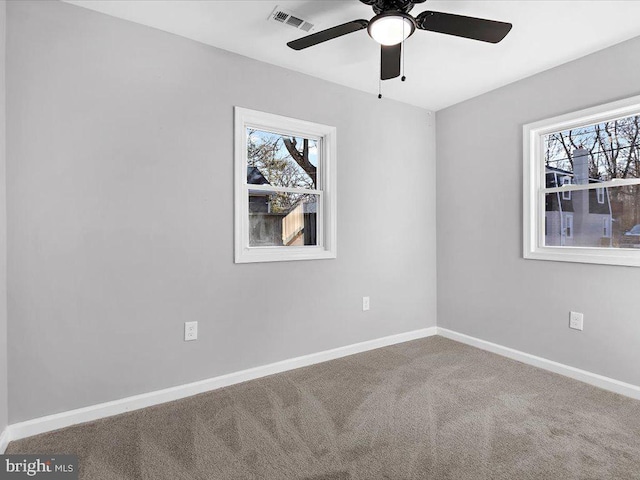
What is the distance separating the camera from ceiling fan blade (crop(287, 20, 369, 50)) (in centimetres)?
177

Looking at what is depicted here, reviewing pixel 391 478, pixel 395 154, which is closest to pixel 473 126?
pixel 395 154

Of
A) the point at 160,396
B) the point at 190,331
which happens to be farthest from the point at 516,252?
the point at 160,396

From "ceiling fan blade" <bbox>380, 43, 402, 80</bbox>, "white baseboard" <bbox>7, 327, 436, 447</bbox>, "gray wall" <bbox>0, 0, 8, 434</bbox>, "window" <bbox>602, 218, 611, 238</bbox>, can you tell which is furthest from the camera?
"window" <bbox>602, 218, 611, 238</bbox>

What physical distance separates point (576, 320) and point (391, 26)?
2.52 m

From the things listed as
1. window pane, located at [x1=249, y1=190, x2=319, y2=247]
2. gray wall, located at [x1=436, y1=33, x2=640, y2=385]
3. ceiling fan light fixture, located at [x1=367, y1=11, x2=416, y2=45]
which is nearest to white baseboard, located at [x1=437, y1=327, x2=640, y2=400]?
gray wall, located at [x1=436, y1=33, x2=640, y2=385]

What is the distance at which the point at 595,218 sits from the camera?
264cm

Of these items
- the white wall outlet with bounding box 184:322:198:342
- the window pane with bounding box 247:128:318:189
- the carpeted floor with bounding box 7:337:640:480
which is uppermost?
the window pane with bounding box 247:128:318:189

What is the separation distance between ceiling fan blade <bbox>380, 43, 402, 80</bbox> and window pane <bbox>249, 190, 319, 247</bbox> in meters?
1.22

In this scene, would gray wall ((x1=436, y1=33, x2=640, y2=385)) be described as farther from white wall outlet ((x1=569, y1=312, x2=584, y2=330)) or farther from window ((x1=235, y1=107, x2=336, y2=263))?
window ((x1=235, y1=107, x2=336, y2=263))

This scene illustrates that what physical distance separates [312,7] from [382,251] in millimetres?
2131

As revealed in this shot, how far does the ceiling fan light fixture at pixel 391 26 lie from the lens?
67.2 inches

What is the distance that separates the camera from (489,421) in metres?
2.04

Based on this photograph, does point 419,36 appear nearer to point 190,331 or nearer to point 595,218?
point 595,218

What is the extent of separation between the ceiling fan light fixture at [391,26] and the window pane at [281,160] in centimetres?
127
